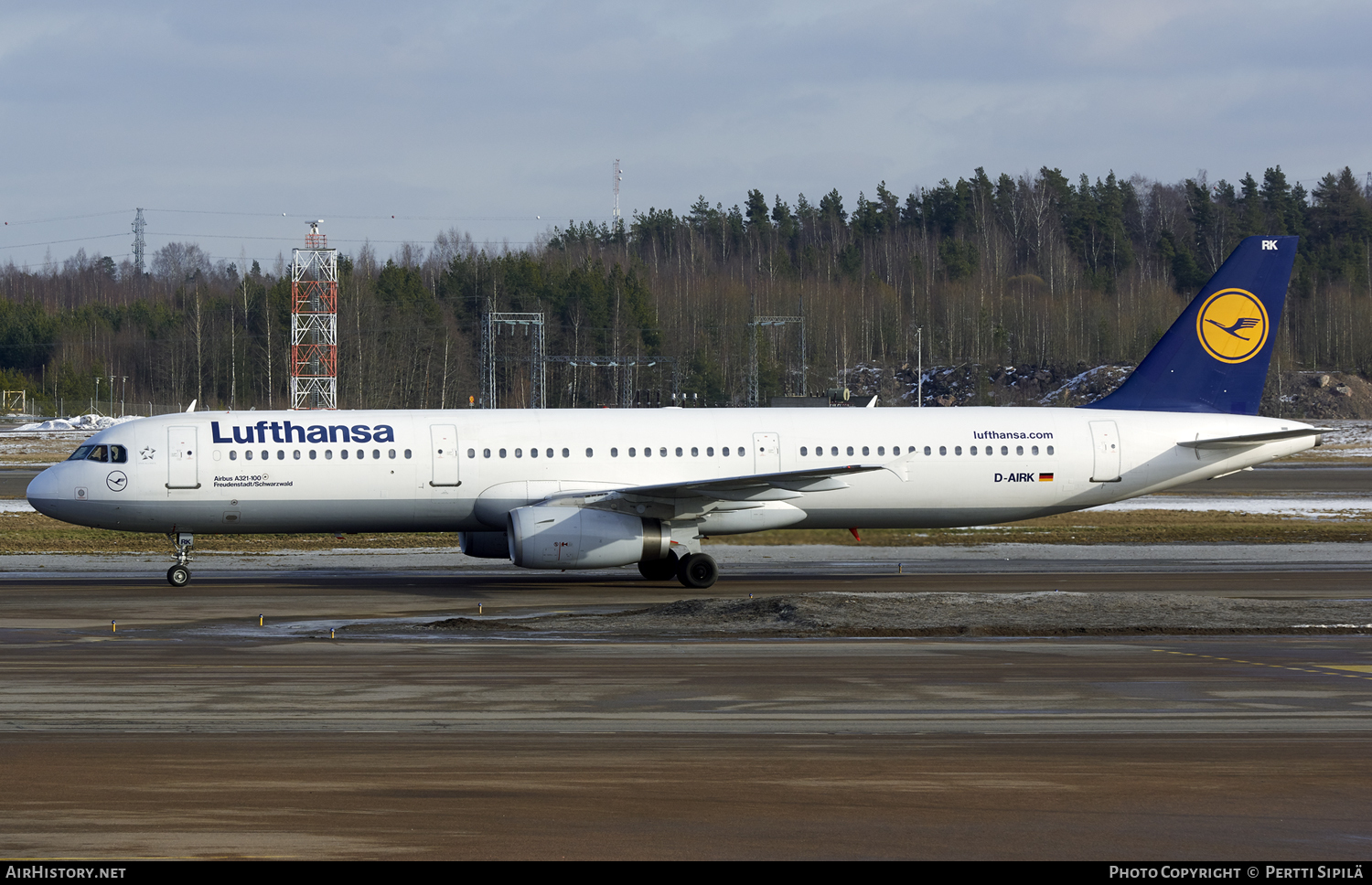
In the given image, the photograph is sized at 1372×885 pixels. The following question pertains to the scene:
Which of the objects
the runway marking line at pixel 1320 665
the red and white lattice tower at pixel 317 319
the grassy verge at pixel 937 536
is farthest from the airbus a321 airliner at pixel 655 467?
the red and white lattice tower at pixel 317 319

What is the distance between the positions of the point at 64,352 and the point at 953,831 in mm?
136353

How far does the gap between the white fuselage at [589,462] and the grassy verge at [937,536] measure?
3601mm

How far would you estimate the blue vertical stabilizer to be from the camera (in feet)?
91.0

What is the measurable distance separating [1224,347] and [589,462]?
13916 millimetres

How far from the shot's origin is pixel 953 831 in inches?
339

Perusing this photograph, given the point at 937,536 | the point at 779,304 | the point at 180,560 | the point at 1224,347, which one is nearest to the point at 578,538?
the point at 180,560

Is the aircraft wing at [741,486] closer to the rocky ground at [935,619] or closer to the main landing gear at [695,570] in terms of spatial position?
the main landing gear at [695,570]

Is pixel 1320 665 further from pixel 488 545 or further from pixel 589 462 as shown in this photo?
pixel 488 545

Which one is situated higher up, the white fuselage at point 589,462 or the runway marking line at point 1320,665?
the white fuselage at point 589,462

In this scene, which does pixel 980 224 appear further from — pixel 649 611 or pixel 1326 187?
pixel 649 611

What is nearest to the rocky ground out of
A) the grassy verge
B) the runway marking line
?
the runway marking line

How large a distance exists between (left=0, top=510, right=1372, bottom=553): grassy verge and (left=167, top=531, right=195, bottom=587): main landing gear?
6517 millimetres

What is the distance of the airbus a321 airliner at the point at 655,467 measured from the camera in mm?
25016

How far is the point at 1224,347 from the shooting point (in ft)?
91.4
